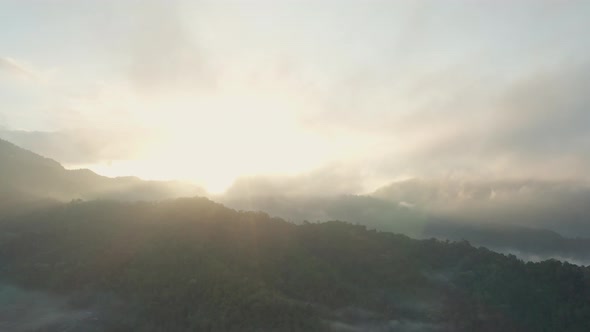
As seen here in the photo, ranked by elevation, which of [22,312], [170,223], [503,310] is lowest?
[22,312]

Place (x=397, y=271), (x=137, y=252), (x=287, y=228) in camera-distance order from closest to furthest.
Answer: (x=137, y=252)
(x=397, y=271)
(x=287, y=228)

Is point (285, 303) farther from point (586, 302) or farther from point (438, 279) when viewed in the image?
point (586, 302)

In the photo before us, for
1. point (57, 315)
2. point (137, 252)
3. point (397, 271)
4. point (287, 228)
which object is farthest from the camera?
point (287, 228)

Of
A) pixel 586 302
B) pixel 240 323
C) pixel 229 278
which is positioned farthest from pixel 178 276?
pixel 586 302

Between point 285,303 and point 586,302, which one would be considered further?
point 586,302

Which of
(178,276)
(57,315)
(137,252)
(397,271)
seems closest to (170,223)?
(137,252)

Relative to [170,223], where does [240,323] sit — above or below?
below

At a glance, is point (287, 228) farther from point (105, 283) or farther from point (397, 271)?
point (105, 283)
